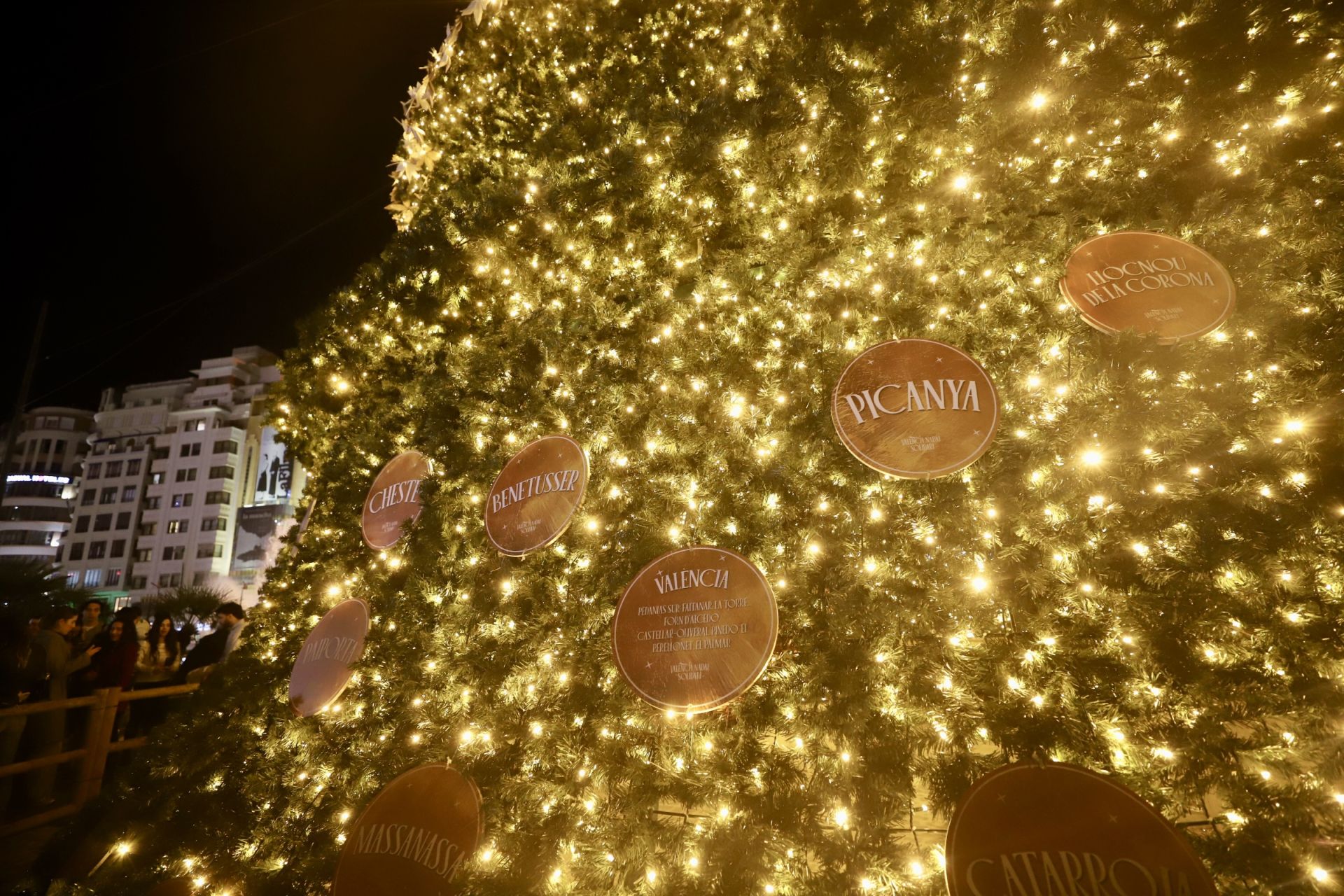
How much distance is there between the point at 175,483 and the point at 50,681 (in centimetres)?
5729

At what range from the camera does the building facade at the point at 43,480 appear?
50.9 meters

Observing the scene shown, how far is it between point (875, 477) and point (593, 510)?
1.40 metres

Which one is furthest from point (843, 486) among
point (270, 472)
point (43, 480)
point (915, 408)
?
point (43, 480)

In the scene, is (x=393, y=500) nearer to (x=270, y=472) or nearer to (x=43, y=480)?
(x=270, y=472)

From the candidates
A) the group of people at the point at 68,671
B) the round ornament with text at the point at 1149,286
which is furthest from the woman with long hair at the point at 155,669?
the round ornament with text at the point at 1149,286

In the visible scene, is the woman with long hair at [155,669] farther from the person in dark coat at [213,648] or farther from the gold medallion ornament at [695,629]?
the gold medallion ornament at [695,629]

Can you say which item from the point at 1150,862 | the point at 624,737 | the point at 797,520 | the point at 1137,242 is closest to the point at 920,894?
the point at 1150,862

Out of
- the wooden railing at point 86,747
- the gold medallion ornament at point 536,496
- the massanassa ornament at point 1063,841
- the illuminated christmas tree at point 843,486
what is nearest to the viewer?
the massanassa ornament at point 1063,841

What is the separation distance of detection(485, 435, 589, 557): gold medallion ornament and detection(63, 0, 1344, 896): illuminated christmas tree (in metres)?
0.15

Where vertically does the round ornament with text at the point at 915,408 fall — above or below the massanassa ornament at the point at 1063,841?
above

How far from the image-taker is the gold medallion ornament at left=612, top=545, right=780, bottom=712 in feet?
7.09

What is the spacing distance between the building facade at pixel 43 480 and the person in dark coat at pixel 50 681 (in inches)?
2599

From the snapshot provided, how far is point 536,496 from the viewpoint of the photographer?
2.83 m

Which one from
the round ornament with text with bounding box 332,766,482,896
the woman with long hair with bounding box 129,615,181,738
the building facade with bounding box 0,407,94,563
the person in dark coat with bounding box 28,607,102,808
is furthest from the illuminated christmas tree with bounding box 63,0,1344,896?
the building facade with bounding box 0,407,94,563
